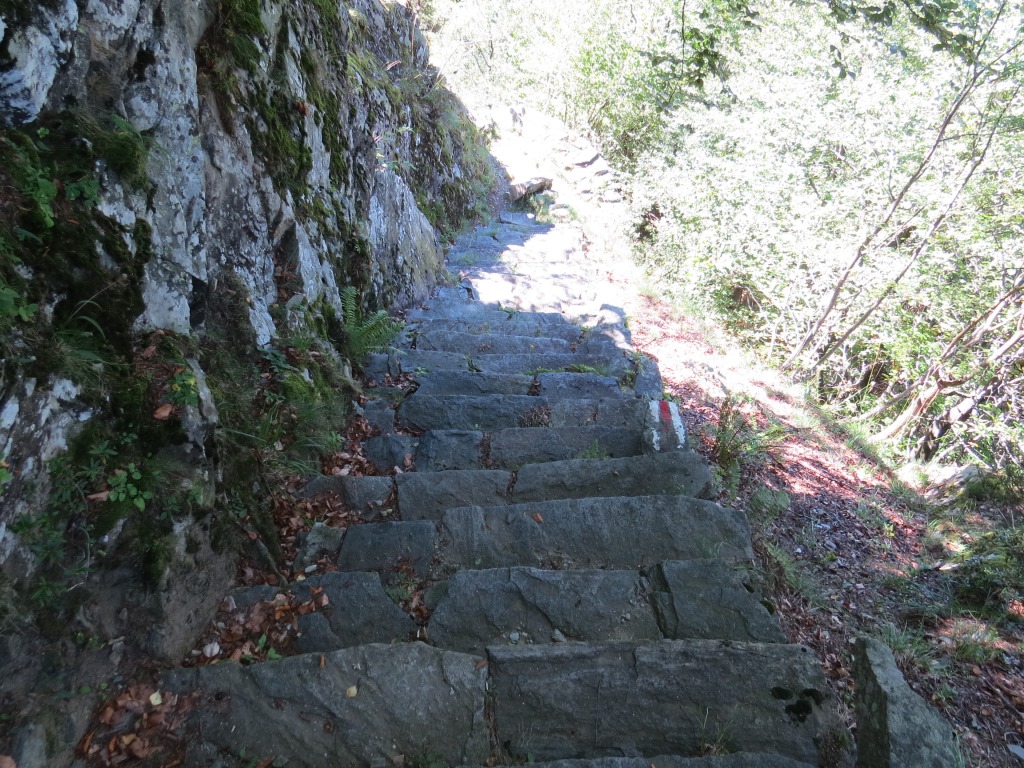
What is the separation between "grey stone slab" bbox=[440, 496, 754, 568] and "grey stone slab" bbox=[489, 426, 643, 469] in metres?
0.98

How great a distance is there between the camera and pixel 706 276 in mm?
9914

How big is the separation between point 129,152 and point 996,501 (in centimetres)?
742

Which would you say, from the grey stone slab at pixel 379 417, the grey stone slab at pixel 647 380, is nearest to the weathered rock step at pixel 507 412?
the grey stone slab at pixel 379 417

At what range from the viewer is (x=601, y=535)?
3.22 meters

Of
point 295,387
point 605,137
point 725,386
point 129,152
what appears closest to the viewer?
point 129,152

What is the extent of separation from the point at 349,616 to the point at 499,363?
386 centimetres

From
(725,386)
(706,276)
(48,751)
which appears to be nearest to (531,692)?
(48,751)

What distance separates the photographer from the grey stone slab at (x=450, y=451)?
169 inches

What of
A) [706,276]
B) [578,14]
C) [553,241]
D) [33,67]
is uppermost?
[578,14]

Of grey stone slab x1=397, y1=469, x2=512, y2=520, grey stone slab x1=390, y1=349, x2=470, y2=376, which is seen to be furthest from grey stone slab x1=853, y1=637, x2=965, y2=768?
grey stone slab x1=390, y1=349, x2=470, y2=376

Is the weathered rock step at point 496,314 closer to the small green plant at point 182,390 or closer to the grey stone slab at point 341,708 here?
the small green plant at point 182,390

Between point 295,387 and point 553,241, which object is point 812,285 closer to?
point 553,241

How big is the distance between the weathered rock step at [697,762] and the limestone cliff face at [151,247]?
1.74 meters

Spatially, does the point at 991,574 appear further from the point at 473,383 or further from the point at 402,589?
the point at 473,383
